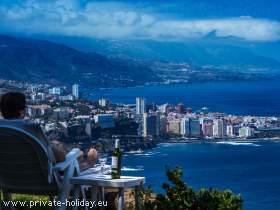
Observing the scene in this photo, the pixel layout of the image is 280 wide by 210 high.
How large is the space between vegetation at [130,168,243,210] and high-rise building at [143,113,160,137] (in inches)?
262

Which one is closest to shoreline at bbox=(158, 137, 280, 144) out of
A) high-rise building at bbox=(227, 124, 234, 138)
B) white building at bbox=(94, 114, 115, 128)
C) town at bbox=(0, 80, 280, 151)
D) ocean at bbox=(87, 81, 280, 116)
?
town at bbox=(0, 80, 280, 151)

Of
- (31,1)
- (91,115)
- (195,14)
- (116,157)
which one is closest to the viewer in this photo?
(116,157)

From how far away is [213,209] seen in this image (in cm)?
279

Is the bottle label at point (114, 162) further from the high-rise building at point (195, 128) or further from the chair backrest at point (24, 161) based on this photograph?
the high-rise building at point (195, 128)

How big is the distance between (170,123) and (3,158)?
358 inches

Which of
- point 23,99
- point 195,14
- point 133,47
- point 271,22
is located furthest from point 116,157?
point 271,22

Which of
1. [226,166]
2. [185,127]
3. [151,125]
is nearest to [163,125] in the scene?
[185,127]

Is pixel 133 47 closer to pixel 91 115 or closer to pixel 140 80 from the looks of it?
pixel 140 80

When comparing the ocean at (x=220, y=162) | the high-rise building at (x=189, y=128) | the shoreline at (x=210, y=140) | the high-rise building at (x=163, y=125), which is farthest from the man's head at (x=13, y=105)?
the high-rise building at (x=189, y=128)

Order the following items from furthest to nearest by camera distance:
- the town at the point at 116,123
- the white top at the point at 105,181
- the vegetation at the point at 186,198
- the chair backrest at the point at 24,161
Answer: the town at the point at 116,123
the vegetation at the point at 186,198
the white top at the point at 105,181
the chair backrest at the point at 24,161

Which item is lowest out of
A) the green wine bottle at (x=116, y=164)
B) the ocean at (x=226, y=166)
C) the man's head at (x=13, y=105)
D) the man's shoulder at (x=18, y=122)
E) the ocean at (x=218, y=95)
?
the ocean at (x=226, y=166)

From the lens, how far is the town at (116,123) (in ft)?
20.3

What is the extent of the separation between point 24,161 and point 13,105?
25 cm

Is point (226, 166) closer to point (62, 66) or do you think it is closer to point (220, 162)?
point (220, 162)
